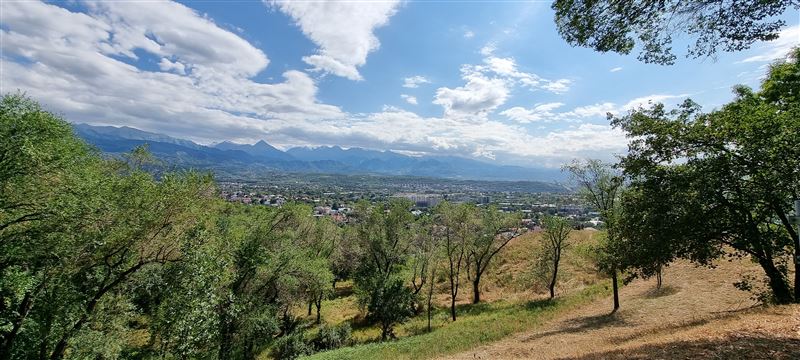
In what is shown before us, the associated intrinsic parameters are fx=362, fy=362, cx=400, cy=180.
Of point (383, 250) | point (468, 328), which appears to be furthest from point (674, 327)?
point (383, 250)

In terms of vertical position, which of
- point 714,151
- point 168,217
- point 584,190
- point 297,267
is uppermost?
point 714,151

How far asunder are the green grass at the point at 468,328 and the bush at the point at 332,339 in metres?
3.81

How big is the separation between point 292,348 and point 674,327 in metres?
24.1

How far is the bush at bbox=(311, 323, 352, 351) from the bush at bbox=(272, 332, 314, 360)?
86.2 inches

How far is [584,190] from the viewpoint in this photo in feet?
85.7

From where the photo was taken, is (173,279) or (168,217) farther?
(168,217)

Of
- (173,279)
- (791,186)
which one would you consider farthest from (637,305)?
(173,279)

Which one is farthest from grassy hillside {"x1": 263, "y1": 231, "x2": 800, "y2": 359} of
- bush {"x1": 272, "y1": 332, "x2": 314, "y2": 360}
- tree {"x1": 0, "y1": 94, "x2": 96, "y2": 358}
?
tree {"x1": 0, "y1": 94, "x2": 96, "y2": 358}

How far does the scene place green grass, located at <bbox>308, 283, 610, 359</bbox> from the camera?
21906 mm

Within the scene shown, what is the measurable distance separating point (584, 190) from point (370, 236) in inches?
784

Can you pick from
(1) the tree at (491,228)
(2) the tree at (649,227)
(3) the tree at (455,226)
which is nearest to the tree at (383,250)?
(3) the tree at (455,226)

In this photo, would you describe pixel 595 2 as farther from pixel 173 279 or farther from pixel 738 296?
pixel 738 296

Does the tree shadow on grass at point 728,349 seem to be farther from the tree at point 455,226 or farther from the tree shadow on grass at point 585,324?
the tree at point 455,226

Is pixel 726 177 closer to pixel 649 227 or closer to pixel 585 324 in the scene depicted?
pixel 649 227
